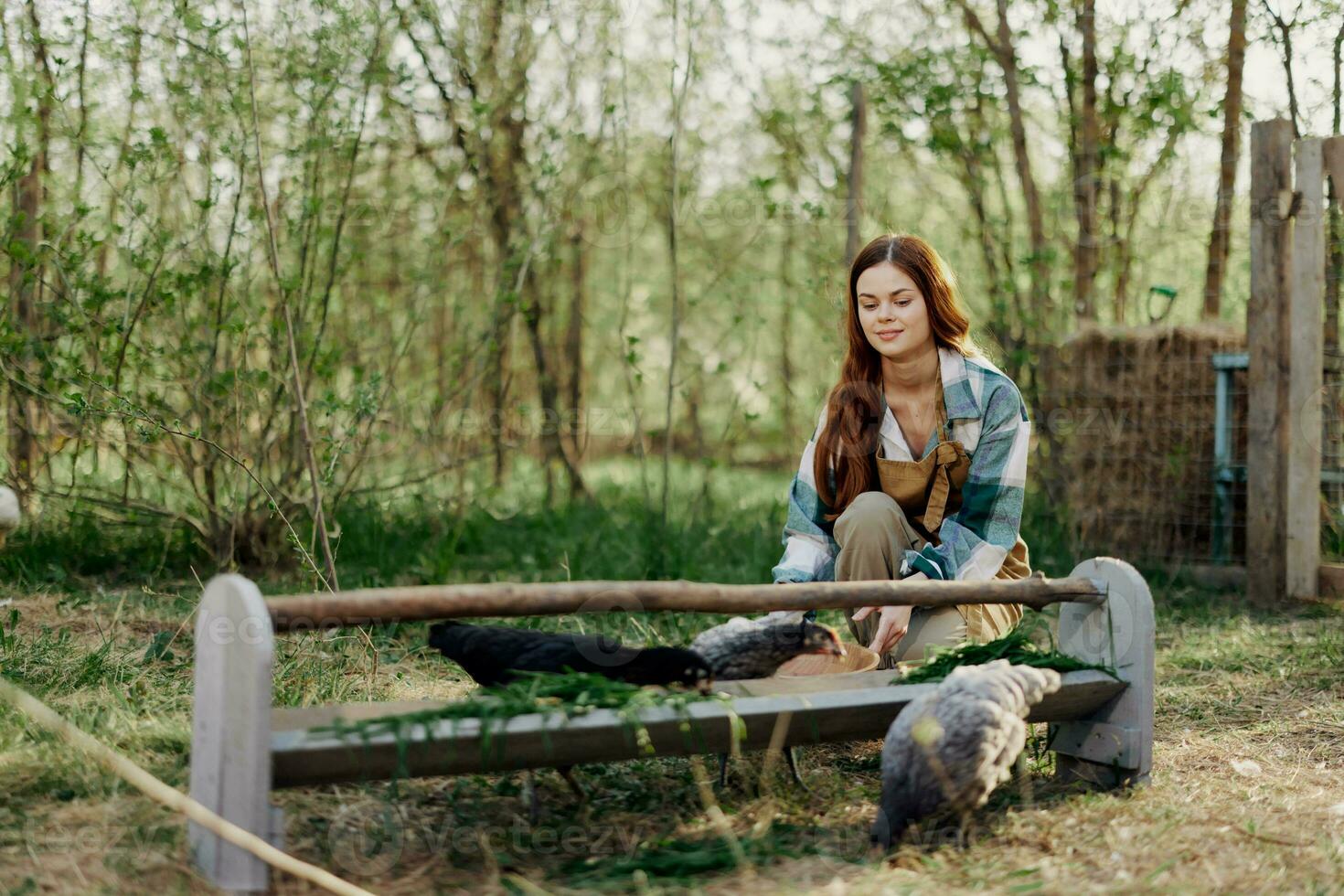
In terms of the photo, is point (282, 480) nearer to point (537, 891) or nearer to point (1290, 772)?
point (537, 891)

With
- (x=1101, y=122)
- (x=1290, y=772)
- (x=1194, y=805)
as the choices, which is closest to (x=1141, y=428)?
(x=1101, y=122)

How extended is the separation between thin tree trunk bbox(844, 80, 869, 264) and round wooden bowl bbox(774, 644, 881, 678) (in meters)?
3.08

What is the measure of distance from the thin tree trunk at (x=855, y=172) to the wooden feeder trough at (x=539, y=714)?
325 cm

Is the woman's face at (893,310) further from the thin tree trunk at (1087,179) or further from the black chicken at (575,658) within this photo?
the thin tree trunk at (1087,179)

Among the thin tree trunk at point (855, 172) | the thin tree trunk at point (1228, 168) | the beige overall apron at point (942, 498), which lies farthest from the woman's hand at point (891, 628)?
the thin tree trunk at point (1228, 168)

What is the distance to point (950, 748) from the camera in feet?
6.97

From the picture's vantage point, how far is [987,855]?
2.19 metres

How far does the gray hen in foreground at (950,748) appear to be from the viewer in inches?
83.4

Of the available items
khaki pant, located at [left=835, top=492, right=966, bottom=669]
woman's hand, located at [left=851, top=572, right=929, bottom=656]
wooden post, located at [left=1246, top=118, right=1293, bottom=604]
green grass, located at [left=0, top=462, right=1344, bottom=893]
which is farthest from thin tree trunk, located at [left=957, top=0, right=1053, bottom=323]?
woman's hand, located at [left=851, top=572, right=929, bottom=656]

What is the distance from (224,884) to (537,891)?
0.49 metres

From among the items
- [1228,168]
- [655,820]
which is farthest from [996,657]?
[1228,168]

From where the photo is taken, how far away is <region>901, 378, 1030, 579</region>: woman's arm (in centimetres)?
290

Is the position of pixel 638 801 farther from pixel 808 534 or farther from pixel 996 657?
pixel 808 534

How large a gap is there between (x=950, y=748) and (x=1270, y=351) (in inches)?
142
